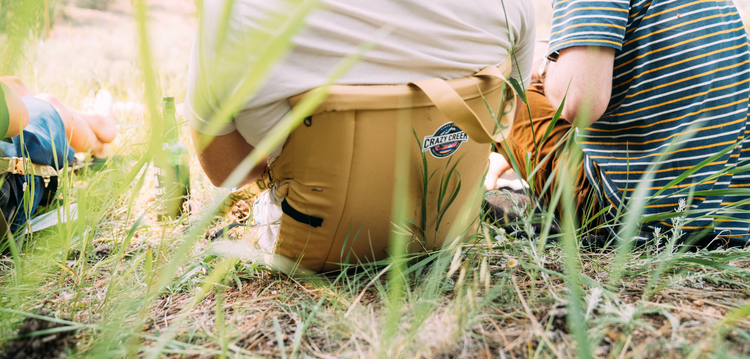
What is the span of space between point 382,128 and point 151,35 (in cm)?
60

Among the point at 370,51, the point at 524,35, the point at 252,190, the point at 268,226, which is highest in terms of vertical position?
the point at 524,35

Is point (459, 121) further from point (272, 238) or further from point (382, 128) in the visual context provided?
point (272, 238)

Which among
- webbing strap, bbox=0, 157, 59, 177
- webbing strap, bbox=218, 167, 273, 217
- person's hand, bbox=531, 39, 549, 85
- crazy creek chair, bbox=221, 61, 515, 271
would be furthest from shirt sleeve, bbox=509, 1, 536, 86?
webbing strap, bbox=0, 157, 59, 177

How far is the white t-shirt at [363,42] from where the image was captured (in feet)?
2.76

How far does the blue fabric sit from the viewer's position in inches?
54.9

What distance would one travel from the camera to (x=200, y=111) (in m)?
0.99

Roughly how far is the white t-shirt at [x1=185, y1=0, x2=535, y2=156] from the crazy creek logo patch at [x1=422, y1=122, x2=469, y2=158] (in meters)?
0.12

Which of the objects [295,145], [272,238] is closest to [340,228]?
[295,145]

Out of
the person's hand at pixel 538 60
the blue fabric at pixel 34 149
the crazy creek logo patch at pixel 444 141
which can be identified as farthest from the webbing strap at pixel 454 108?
the blue fabric at pixel 34 149

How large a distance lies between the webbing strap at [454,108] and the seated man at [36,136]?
30.5 inches

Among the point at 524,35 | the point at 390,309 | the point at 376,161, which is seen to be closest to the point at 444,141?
the point at 376,161

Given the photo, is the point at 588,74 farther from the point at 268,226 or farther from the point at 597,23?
the point at 268,226

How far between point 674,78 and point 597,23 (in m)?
0.31

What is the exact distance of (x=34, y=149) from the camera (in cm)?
148
